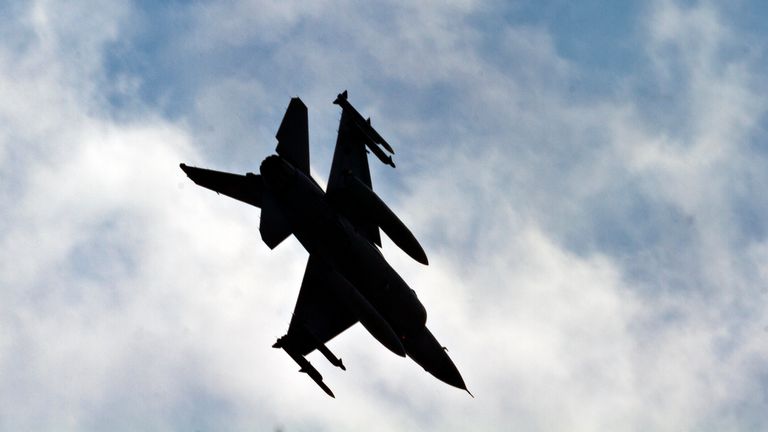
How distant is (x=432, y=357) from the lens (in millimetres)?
38875

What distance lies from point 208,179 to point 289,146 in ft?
14.2

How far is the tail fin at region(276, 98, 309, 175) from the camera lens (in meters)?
36.5

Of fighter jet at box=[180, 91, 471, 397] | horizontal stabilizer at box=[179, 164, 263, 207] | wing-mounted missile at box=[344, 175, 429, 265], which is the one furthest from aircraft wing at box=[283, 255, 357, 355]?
wing-mounted missile at box=[344, 175, 429, 265]

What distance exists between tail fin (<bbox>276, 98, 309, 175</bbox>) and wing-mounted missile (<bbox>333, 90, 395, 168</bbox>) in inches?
123

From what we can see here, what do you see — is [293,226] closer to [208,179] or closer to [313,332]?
[208,179]

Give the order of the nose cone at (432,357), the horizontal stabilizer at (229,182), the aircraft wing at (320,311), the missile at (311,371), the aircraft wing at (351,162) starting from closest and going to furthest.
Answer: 1. the missile at (311,371)
2. the horizontal stabilizer at (229,182)
3. the aircraft wing at (351,162)
4. the nose cone at (432,357)
5. the aircraft wing at (320,311)

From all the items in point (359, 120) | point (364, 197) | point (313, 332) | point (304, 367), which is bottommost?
point (304, 367)

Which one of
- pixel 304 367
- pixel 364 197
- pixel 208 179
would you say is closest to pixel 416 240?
pixel 364 197

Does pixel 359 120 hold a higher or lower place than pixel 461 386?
higher

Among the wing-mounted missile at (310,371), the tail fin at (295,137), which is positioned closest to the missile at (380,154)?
the tail fin at (295,137)

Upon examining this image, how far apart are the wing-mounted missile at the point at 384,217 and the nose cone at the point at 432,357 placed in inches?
211

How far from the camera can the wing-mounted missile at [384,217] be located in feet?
114

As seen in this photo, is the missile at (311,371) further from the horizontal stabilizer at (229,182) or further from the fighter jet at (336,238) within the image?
the horizontal stabilizer at (229,182)

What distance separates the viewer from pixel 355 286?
36.4 metres
